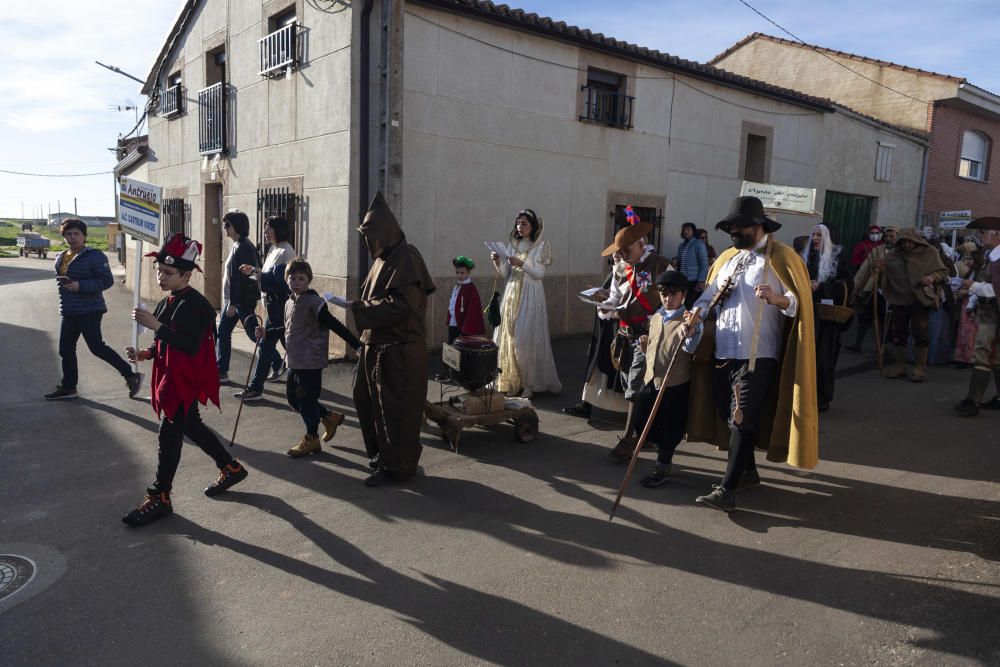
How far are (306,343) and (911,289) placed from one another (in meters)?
7.40

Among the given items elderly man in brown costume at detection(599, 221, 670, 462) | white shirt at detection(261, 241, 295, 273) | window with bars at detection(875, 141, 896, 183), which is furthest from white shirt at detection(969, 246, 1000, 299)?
window with bars at detection(875, 141, 896, 183)

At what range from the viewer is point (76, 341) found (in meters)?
7.22

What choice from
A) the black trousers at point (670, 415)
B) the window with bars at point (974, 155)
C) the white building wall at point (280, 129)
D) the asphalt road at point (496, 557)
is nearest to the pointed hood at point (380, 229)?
the asphalt road at point (496, 557)

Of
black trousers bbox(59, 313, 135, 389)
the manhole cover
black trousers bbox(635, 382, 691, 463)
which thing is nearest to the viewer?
the manhole cover

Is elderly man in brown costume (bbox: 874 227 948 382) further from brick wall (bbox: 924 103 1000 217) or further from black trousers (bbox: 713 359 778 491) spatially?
brick wall (bbox: 924 103 1000 217)

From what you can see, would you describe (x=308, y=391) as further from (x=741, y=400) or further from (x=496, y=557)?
(x=741, y=400)

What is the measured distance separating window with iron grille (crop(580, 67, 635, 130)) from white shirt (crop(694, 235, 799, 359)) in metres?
8.10

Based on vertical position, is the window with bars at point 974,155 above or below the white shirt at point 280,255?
above

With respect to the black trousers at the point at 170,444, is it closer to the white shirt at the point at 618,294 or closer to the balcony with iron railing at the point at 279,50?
the white shirt at the point at 618,294

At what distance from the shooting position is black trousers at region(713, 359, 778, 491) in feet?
14.6

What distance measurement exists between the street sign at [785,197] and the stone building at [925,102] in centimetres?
1423

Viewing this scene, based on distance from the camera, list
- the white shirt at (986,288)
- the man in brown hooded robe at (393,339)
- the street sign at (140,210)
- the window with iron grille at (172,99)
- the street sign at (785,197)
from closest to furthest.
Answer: the man in brown hooded robe at (393,339), the white shirt at (986,288), the street sign at (785,197), the street sign at (140,210), the window with iron grille at (172,99)

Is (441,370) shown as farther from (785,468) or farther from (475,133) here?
(785,468)

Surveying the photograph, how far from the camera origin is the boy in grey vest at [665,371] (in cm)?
495
